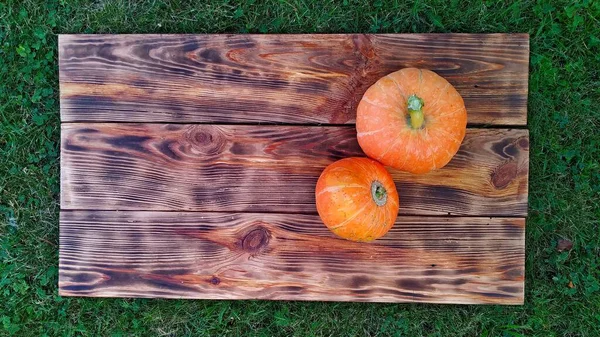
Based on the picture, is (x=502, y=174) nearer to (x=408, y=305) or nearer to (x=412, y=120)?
(x=412, y=120)

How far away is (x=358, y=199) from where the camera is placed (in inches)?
72.3

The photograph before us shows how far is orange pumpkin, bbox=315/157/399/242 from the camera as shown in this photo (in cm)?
185

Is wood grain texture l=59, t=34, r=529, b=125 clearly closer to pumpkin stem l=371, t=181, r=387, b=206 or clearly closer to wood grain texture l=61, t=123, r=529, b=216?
wood grain texture l=61, t=123, r=529, b=216

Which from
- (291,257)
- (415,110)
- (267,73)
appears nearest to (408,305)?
(291,257)

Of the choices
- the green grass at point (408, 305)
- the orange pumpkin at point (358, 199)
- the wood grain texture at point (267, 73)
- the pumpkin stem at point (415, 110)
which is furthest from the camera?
the green grass at point (408, 305)

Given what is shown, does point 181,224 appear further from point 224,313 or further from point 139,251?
point 224,313

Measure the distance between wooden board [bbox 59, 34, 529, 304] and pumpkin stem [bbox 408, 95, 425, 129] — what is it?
1.28 ft

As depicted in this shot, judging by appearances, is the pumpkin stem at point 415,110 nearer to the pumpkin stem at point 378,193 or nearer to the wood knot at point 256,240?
the pumpkin stem at point 378,193

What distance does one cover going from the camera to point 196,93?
7.06ft

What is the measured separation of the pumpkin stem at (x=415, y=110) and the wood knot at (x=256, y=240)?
84 cm

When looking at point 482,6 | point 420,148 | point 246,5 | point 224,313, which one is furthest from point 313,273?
point 482,6

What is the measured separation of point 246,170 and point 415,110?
825 mm

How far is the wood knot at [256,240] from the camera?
2148 mm

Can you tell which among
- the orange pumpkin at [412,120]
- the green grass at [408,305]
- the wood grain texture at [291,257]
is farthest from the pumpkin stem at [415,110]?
the green grass at [408,305]
